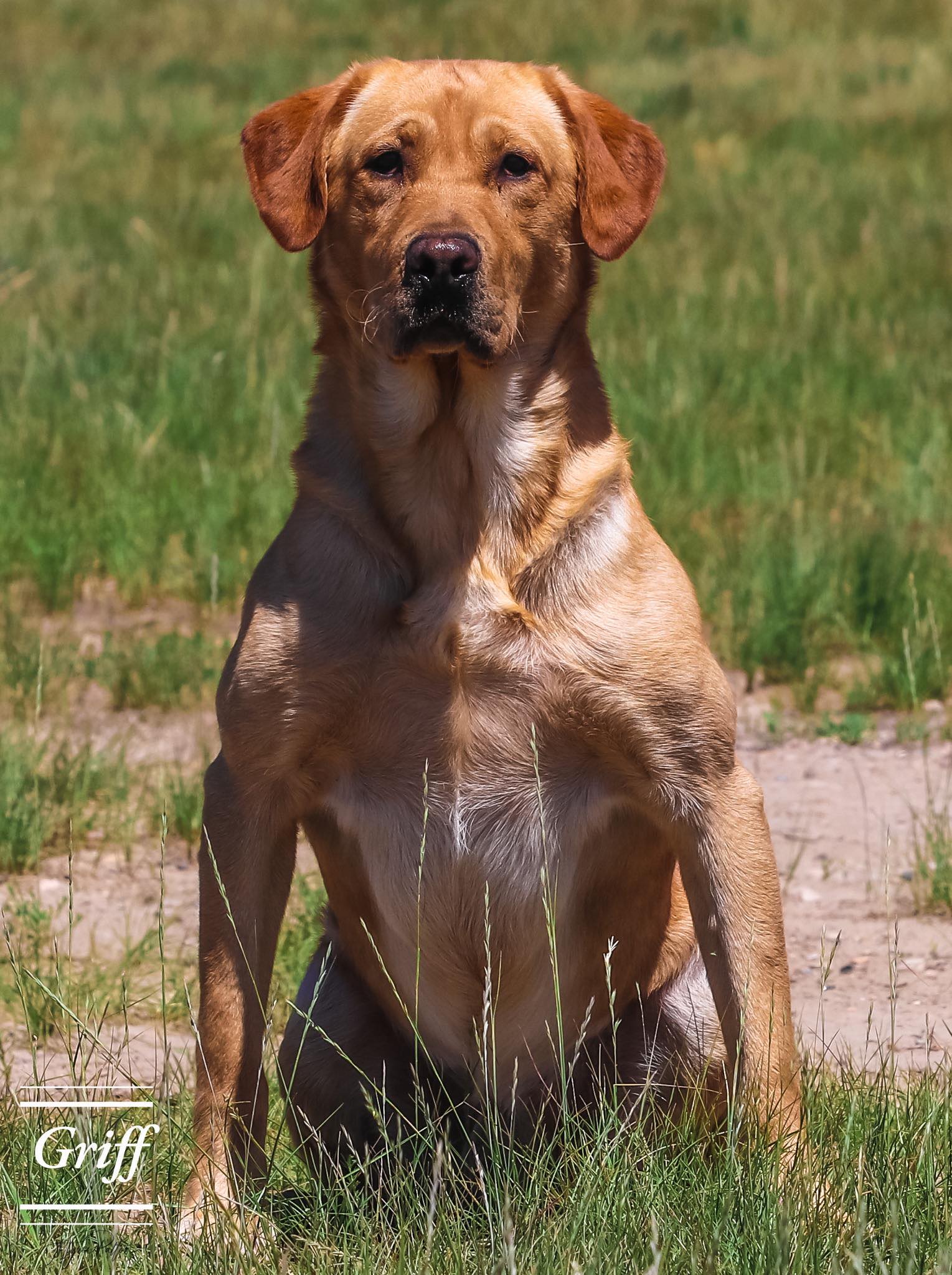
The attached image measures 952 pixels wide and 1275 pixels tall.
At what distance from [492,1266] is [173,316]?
5.60 meters

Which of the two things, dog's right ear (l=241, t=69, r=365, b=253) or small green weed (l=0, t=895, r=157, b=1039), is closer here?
dog's right ear (l=241, t=69, r=365, b=253)

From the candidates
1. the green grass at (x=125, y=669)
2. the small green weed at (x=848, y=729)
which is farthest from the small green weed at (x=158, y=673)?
the small green weed at (x=848, y=729)

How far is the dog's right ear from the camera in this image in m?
→ 2.96

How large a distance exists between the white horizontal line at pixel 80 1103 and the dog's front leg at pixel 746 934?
0.93m

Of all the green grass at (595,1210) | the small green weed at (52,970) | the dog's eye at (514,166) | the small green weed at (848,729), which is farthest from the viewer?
the small green weed at (848,729)

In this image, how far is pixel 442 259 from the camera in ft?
8.87

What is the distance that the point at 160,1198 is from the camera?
2.51 meters

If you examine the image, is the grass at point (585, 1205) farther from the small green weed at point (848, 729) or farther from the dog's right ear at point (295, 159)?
the small green weed at point (848, 729)

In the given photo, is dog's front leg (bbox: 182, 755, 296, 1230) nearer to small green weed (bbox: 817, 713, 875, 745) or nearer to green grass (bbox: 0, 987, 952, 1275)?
green grass (bbox: 0, 987, 952, 1275)

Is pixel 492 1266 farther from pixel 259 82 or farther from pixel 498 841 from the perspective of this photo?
pixel 259 82

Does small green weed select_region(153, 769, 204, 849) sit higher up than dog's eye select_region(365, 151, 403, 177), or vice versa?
dog's eye select_region(365, 151, 403, 177)

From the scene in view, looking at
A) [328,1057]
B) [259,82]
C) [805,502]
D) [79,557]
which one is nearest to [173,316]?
[79,557]

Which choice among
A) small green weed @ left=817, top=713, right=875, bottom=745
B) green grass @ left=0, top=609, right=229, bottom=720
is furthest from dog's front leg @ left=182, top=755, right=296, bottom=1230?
small green weed @ left=817, top=713, right=875, bottom=745

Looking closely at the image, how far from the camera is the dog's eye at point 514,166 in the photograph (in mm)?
2947
